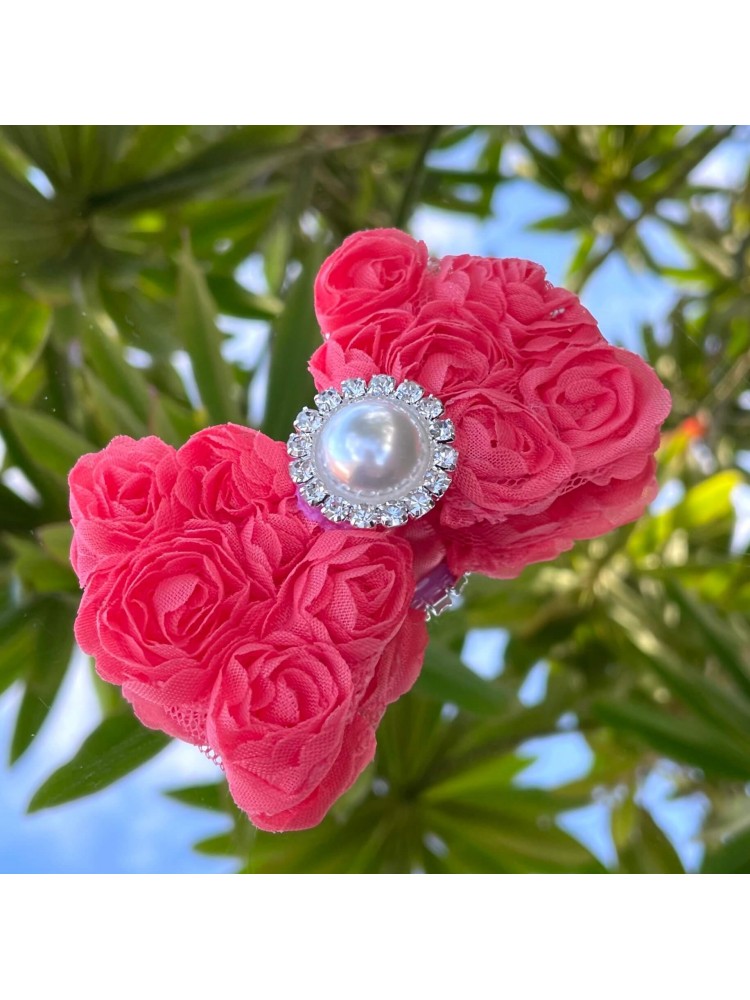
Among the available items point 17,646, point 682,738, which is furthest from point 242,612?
point 682,738

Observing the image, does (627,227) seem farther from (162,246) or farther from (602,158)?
(162,246)

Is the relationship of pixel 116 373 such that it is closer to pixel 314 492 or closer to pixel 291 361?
pixel 291 361

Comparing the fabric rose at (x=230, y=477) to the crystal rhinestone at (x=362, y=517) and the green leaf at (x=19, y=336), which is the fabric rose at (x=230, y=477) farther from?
the green leaf at (x=19, y=336)

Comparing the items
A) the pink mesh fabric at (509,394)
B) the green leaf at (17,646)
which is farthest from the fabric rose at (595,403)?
the green leaf at (17,646)

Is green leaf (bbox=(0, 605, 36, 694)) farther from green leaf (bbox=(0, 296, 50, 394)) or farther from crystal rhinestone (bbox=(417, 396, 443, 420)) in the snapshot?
crystal rhinestone (bbox=(417, 396, 443, 420))

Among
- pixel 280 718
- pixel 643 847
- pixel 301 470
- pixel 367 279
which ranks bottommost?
pixel 643 847

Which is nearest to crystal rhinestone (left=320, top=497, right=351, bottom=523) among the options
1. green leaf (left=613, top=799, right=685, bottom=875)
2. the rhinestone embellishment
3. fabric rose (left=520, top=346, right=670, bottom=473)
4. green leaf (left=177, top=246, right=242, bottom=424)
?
the rhinestone embellishment

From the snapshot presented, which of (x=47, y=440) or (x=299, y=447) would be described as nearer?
(x=299, y=447)
